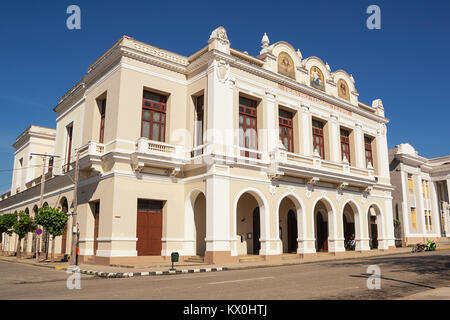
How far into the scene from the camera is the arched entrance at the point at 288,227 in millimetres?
27516

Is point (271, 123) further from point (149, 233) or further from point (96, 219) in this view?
point (96, 219)

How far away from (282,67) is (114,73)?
36.9 feet

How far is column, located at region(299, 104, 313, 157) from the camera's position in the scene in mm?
26945

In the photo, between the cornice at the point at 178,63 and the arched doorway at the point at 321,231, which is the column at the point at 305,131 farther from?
the arched doorway at the point at 321,231

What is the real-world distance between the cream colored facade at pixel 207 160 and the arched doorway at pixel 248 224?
0.22ft

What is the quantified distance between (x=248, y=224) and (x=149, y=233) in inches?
268

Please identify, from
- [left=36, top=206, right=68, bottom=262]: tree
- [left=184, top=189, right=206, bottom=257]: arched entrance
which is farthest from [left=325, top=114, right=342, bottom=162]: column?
[left=36, top=206, right=68, bottom=262]: tree

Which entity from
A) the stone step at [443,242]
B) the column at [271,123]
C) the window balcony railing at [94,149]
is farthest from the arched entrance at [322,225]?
the stone step at [443,242]

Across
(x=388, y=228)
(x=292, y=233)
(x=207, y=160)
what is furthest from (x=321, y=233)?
(x=207, y=160)

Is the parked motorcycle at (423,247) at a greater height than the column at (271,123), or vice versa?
the column at (271,123)

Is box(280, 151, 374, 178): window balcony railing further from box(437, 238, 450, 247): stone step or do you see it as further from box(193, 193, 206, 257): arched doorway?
box(437, 238, 450, 247): stone step

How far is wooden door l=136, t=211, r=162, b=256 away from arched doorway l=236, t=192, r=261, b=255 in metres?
5.24

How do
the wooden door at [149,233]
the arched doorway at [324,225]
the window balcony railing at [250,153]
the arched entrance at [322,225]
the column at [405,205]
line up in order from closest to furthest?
1. the wooden door at [149,233]
2. the window balcony railing at [250,153]
3. the arched doorway at [324,225]
4. the arched entrance at [322,225]
5. the column at [405,205]

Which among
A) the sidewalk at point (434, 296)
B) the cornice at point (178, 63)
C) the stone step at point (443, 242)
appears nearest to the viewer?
the sidewalk at point (434, 296)
